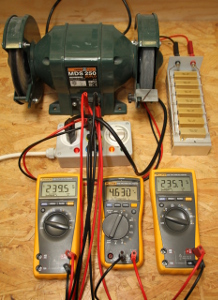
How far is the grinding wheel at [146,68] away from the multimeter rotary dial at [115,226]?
387mm

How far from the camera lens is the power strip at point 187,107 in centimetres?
91

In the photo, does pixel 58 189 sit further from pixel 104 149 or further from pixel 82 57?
pixel 82 57

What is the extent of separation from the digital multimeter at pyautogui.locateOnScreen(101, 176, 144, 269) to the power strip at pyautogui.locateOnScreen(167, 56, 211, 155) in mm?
199

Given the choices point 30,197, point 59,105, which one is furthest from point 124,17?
point 30,197

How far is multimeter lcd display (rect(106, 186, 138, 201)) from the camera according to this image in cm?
83

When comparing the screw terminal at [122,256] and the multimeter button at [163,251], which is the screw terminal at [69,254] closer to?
the screw terminal at [122,256]

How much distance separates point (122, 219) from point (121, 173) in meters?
0.17

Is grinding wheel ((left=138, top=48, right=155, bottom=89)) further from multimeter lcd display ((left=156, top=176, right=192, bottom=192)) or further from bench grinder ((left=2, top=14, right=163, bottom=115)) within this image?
multimeter lcd display ((left=156, top=176, right=192, bottom=192))

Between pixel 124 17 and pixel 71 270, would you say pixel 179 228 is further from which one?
pixel 124 17

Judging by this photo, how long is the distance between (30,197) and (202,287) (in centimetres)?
54

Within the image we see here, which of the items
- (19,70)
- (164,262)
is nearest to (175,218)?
(164,262)

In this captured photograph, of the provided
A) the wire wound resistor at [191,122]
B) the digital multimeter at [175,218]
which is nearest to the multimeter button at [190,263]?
the digital multimeter at [175,218]

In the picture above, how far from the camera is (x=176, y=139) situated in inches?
36.1

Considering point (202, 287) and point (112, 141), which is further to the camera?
point (112, 141)
